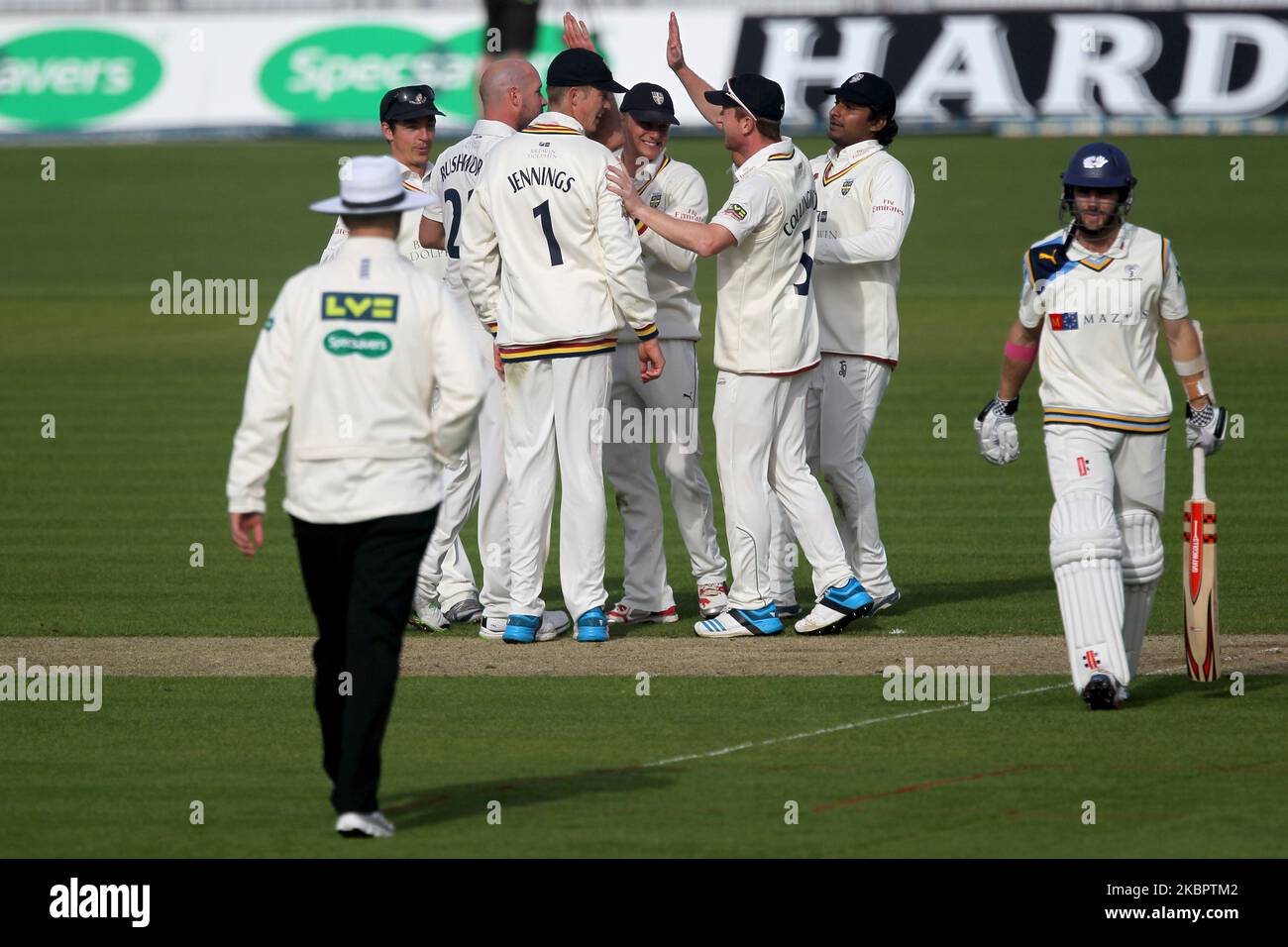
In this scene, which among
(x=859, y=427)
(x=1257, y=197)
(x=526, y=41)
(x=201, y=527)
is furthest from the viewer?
(x=526, y=41)

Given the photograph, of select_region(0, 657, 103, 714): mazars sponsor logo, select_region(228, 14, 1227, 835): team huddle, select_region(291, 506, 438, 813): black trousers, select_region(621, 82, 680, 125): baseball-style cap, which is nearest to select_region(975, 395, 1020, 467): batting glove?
select_region(228, 14, 1227, 835): team huddle

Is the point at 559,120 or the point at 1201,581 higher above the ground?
the point at 559,120

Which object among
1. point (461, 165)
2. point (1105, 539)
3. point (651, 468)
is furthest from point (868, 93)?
point (1105, 539)

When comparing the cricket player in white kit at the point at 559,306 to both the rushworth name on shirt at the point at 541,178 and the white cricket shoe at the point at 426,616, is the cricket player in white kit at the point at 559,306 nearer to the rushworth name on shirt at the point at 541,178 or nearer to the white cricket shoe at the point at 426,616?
the rushworth name on shirt at the point at 541,178

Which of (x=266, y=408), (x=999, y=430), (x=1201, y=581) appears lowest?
(x=1201, y=581)

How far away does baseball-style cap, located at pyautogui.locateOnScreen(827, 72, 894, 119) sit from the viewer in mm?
10672

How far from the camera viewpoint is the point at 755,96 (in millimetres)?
9836

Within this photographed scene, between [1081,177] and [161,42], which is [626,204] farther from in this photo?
[161,42]

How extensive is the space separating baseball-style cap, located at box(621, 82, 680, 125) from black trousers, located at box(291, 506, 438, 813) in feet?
12.7

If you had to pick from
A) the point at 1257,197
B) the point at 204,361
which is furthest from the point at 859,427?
the point at 1257,197

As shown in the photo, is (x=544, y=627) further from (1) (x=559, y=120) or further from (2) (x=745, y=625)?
(1) (x=559, y=120)

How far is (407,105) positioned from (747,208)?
6.47ft

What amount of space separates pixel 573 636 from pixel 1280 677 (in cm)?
344

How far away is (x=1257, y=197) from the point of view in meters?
33.8
